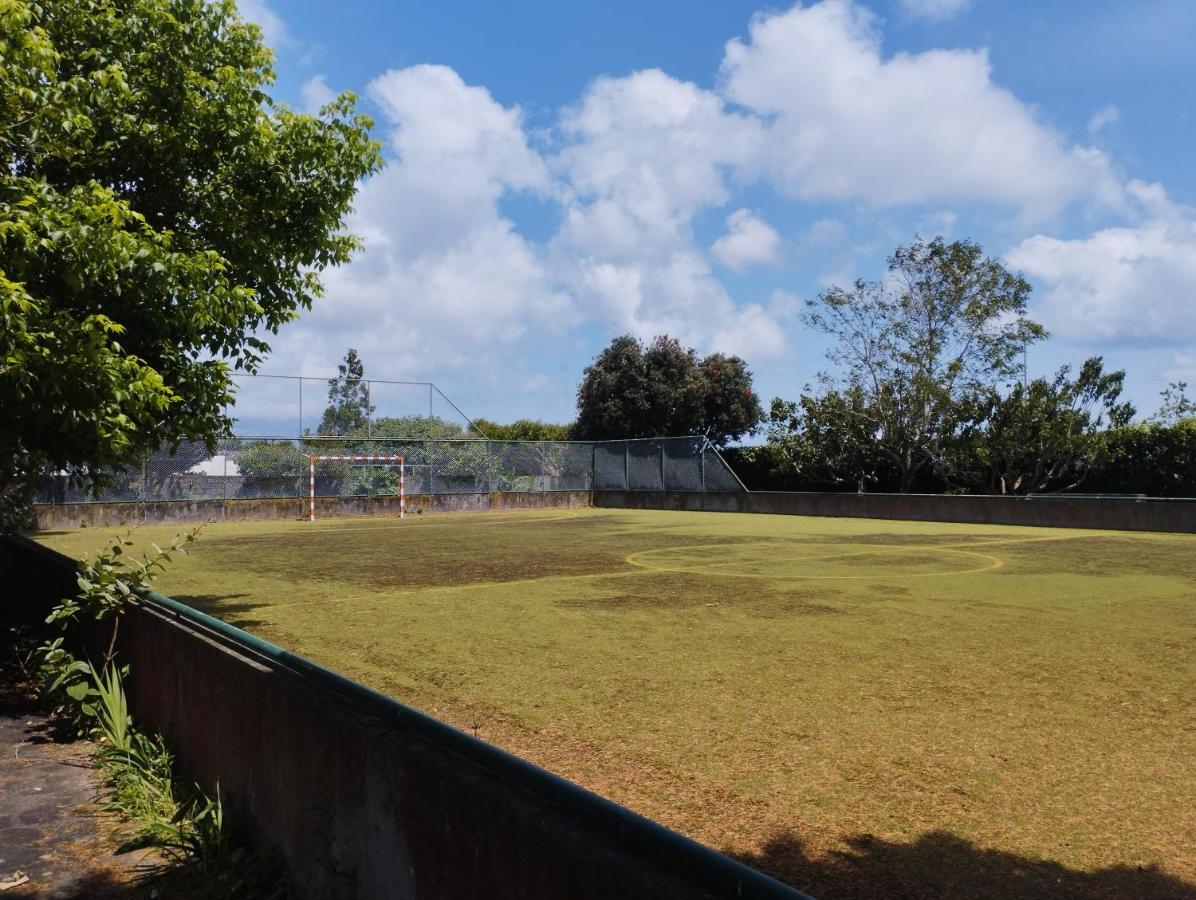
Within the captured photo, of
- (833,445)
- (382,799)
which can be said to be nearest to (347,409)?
(833,445)

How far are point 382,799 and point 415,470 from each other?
29.1 metres

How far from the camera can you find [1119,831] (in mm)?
4008

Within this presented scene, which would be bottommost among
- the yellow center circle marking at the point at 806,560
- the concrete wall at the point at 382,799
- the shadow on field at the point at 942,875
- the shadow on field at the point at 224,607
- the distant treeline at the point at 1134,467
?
the shadow on field at the point at 942,875

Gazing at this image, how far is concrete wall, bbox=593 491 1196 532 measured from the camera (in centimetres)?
2170

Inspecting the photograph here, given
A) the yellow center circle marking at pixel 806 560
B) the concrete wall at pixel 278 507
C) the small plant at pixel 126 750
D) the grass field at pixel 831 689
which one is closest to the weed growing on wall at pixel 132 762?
the small plant at pixel 126 750

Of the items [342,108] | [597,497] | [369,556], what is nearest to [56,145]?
[342,108]

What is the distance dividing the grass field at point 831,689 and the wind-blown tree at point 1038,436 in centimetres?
1278

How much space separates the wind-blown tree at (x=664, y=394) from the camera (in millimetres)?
45656

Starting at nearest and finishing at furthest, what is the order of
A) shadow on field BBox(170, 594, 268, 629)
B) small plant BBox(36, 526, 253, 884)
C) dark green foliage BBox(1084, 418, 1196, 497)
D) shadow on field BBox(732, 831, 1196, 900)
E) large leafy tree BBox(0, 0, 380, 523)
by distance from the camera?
shadow on field BBox(732, 831, 1196, 900)
small plant BBox(36, 526, 253, 884)
large leafy tree BBox(0, 0, 380, 523)
shadow on field BBox(170, 594, 268, 629)
dark green foliage BBox(1084, 418, 1196, 497)

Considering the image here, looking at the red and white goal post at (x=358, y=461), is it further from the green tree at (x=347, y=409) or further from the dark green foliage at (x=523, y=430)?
the dark green foliage at (x=523, y=430)

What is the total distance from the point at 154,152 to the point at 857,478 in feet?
89.9

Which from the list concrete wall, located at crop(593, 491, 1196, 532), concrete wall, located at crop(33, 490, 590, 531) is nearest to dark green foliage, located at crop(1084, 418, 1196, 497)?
concrete wall, located at crop(593, 491, 1196, 532)

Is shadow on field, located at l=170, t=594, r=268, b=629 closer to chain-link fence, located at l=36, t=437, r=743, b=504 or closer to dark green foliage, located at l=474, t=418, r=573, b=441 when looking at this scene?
chain-link fence, located at l=36, t=437, r=743, b=504

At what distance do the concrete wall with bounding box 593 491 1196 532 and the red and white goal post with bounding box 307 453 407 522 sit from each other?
8468 millimetres
